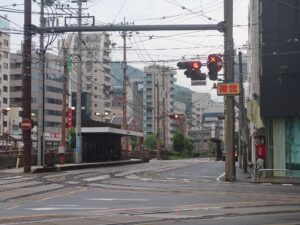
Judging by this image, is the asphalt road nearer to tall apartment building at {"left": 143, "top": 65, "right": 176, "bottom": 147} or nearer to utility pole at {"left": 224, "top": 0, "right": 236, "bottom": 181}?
utility pole at {"left": 224, "top": 0, "right": 236, "bottom": 181}

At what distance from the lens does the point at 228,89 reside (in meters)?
31.3

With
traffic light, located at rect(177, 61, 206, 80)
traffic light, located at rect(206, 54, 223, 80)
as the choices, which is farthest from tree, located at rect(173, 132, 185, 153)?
traffic light, located at rect(177, 61, 206, 80)

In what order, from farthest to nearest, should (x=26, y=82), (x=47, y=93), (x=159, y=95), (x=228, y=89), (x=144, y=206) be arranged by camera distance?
(x=47, y=93)
(x=159, y=95)
(x=26, y=82)
(x=228, y=89)
(x=144, y=206)

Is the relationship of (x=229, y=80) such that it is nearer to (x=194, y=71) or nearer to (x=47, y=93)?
(x=194, y=71)

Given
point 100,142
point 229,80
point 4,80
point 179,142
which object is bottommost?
point 100,142

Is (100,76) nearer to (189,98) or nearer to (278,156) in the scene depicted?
(189,98)

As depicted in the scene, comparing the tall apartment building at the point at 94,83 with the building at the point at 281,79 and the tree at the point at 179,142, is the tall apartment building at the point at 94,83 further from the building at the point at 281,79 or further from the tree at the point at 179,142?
the building at the point at 281,79

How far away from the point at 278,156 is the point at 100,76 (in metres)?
107

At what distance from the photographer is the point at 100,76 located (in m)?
140

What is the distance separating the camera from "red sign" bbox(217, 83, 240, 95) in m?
31.2

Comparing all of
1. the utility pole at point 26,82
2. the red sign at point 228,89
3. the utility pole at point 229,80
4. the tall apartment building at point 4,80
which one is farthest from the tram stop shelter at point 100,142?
the tall apartment building at point 4,80

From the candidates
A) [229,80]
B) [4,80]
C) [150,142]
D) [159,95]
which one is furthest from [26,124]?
[150,142]

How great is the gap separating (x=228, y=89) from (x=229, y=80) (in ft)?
1.84

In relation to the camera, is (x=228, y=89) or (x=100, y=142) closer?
(x=228, y=89)
